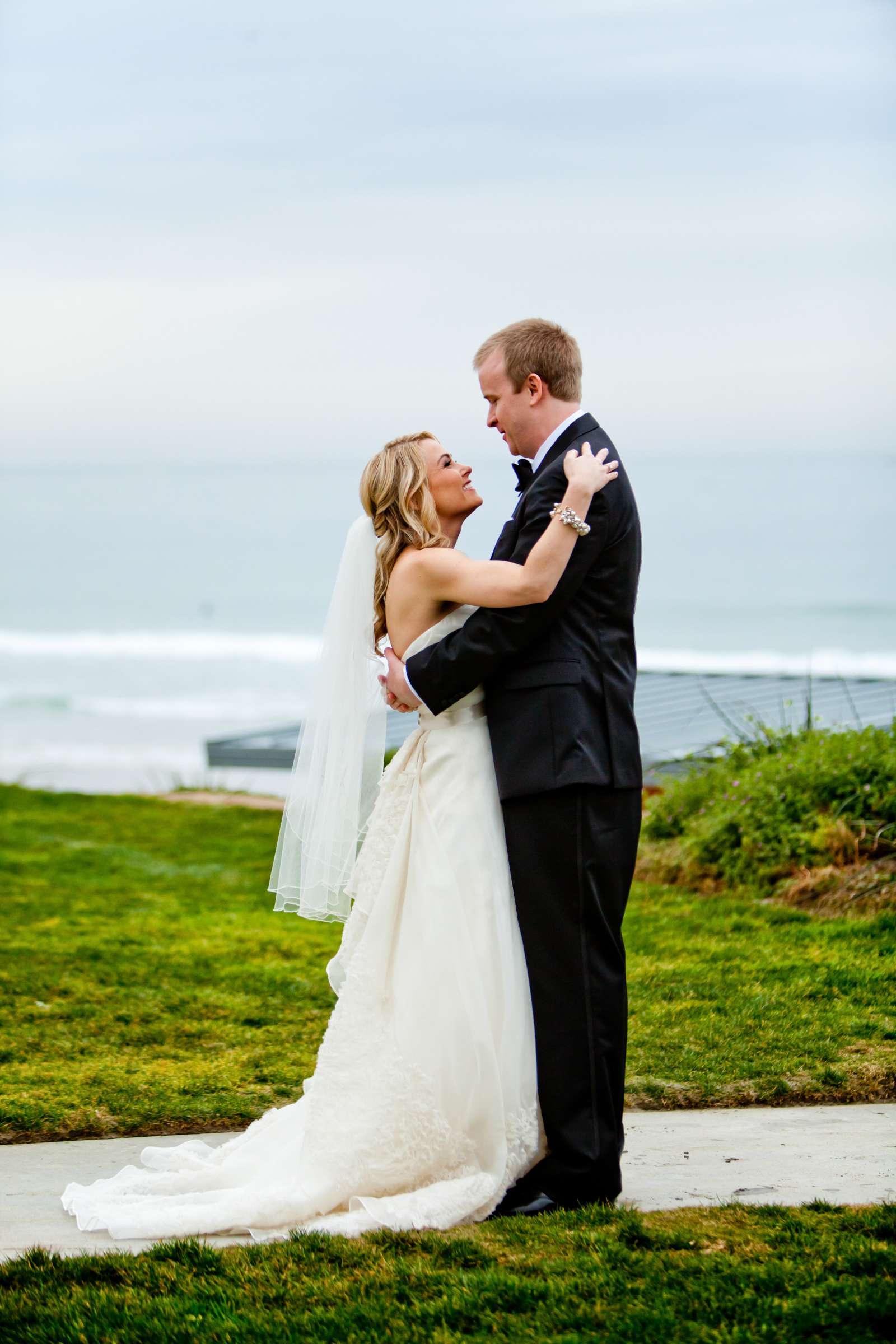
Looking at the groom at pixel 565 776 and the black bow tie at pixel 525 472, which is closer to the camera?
the groom at pixel 565 776

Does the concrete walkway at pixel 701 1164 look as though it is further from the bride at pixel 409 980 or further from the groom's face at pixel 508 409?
the groom's face at pixel 508 409

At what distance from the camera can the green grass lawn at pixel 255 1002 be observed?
4508mm

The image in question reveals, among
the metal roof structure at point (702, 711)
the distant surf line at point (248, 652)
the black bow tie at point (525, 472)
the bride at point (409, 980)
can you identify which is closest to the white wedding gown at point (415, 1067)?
the bride at point (409, 980)

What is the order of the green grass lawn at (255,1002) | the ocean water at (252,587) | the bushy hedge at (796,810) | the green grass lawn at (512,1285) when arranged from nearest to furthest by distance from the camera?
the green grass lawn at (512,1285)
the green grass lawn at (255,1002)
the bushy hedge at (796,810)
the ocean water at (252,587)

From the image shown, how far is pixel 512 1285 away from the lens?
114 inches

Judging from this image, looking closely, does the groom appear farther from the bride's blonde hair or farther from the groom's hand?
the bride's blonde hair

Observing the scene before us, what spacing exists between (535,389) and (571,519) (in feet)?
1.38

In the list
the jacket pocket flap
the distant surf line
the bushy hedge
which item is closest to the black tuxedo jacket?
the jacket pocket flap

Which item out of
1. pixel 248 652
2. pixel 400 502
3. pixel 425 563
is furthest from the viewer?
pixel 248 652

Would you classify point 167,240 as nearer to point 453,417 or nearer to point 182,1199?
point 453,417

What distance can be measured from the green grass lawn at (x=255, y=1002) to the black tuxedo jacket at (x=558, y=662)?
5.19 ft

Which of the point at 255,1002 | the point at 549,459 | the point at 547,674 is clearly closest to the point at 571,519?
the point at 549,459

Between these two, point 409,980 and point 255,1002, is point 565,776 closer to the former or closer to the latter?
point 409,980

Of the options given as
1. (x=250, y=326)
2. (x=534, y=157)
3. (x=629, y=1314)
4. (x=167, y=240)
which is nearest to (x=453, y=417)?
(x=250, y=326)
